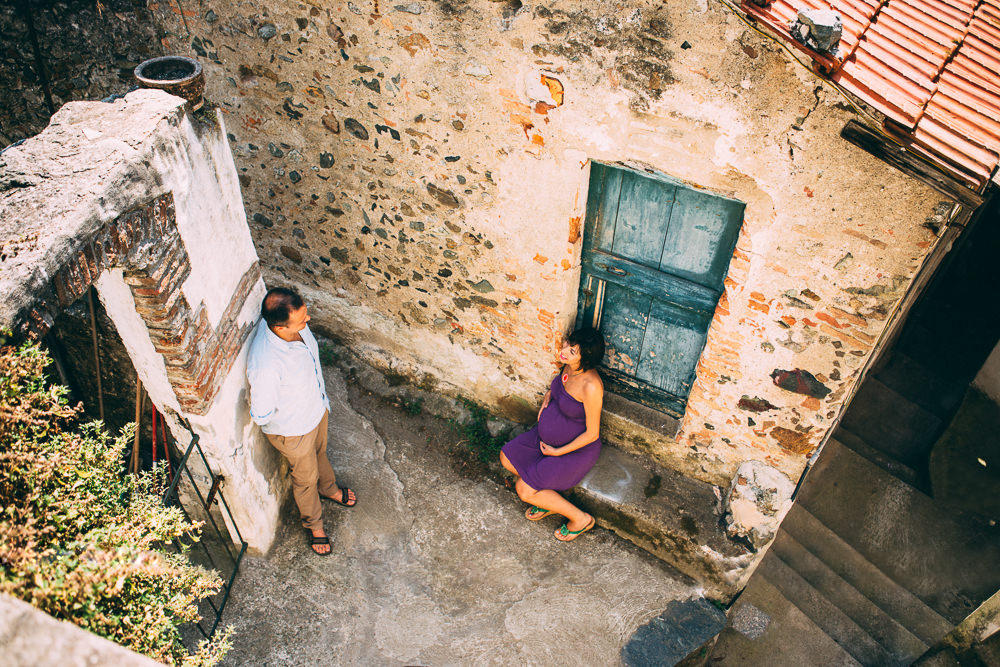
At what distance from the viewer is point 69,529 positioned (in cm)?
221

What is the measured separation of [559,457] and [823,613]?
96.2 inches

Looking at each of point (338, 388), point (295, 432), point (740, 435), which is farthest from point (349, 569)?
point (740, 435)

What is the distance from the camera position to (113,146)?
270cm

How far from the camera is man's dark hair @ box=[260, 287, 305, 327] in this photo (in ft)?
11.9

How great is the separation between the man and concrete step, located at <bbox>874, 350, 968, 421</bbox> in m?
5.37

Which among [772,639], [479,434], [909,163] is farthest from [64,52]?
[772,639]

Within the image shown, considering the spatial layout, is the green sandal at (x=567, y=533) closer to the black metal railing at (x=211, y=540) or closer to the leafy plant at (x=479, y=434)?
the leafy plant at (x=479, y=434)

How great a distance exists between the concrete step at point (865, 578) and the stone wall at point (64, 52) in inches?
240

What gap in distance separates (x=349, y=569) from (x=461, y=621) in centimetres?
85

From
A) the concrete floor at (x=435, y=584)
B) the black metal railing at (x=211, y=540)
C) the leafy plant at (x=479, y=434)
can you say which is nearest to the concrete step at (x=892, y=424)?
the concrete floor at (x=435, y=584)

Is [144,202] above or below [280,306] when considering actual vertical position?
above

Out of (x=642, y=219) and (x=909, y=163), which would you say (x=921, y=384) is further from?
(x=909, y=163)

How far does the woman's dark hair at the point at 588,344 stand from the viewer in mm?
4133

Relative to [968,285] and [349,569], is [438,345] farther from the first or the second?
[968,285]
